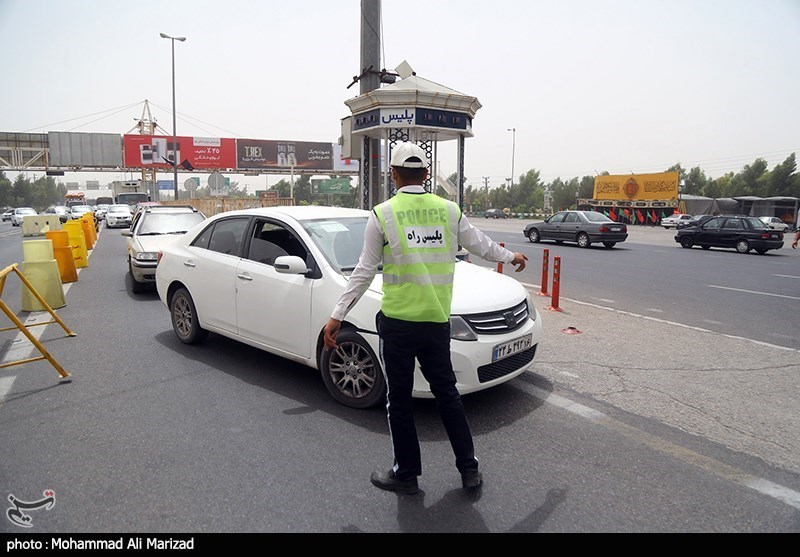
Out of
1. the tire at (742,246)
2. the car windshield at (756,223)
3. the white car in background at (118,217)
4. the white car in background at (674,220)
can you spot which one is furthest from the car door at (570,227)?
the white car in background at (674,220)

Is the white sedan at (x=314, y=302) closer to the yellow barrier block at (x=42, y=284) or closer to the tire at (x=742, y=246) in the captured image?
the yellow barrier block at (x=42, y=284)

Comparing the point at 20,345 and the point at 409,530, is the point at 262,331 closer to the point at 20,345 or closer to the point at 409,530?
the point at 409,530

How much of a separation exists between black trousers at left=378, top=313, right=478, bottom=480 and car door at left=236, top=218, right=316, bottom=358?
5.24 ft

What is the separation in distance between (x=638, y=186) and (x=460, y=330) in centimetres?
5258

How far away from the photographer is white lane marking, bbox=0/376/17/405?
4.48 meters

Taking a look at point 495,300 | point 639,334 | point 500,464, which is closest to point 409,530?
point 500,464

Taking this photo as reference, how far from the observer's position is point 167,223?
35.8 feet

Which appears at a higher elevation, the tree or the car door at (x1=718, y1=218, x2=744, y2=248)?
the tree

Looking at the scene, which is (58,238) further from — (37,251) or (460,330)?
(460,330)

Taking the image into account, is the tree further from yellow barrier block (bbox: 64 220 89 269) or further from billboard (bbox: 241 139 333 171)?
yellow barrier block (bbox: 64 220 89 269)

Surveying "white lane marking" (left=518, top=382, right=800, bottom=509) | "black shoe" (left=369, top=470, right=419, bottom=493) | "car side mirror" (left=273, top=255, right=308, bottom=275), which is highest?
"car side mirror" (left=273, top=255, right=308, bottom=275)

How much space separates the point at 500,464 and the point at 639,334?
4.17 metres

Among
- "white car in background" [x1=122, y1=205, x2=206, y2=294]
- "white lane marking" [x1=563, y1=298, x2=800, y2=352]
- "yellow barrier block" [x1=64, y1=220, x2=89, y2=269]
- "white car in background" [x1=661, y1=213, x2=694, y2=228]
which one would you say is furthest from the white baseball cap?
"white car in background" [x1=661, y1=213, x2=694, y2=228]

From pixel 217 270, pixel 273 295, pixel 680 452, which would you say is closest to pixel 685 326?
pixel 680 452
